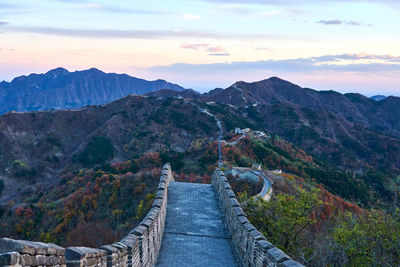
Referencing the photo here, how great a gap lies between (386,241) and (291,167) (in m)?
38.8

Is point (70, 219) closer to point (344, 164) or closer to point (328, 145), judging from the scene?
point (344, 164)

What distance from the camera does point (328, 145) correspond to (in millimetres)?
91812

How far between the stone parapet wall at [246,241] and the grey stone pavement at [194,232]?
1.38 ft

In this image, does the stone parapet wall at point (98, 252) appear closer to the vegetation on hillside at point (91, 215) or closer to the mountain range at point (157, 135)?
the vegetation on hillside at point (91, 215)

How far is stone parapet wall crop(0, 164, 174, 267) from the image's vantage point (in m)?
3.80

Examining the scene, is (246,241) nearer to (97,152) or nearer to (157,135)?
(157,135)

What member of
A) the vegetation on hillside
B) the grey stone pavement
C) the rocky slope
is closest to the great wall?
the grey stone pavement

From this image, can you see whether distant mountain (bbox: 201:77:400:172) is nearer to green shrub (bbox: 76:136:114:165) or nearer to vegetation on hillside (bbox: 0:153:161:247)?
green shrub (bbox: 76:136:114:165)

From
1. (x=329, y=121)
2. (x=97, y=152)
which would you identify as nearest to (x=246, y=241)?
(x=97, y=152)

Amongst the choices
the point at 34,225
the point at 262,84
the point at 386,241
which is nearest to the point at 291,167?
the point at 34,225

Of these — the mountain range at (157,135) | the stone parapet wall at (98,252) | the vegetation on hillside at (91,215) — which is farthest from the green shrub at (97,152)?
the stone parapet wall at (98,252)

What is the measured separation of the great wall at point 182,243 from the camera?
4.55 meters

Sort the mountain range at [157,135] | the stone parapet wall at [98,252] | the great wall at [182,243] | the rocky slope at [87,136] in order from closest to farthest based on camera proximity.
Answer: the stone parapet wall at [98,252] → the great wall at [182,243] → the rocky slope at [87,136] → the mountain range at [157,135]

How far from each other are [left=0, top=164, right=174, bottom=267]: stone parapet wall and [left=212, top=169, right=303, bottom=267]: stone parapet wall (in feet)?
9.75
